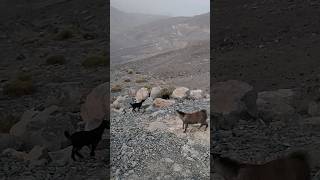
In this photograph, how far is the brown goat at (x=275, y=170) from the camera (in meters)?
4.84

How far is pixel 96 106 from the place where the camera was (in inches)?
336

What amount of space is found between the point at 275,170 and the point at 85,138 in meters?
2.89

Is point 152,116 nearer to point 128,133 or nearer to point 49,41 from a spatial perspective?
point 128,133

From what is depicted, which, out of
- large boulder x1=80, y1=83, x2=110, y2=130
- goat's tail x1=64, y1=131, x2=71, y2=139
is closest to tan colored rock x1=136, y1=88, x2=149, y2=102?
large boulder x1=80, y1=83, x2=110, y2=130

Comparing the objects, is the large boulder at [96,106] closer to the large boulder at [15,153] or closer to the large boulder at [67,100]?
the large boulder at [67,100]

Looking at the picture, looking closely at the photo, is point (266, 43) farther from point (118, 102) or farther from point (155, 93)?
point (118, 102)

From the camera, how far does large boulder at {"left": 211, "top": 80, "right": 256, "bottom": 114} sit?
813 centimetres

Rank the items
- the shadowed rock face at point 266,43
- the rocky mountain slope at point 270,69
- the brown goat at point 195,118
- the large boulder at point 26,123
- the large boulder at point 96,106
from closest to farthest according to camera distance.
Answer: the rocky mountain slope at point 270,69 < the large boulder at point 26,123 < the brown goat at point 195,118 < the large boulder at point 96,106 < the shadowed rock face at point 266,43

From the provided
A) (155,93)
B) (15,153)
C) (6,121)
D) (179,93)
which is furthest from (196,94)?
(15,153)

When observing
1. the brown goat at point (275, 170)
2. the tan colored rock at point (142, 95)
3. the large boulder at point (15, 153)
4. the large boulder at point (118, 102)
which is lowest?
the large boulder at point (15, 153)

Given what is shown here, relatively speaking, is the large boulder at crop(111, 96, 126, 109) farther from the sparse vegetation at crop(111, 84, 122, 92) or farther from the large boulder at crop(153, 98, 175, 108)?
the sparse vegetation at crop(111, 84, 122, 92)

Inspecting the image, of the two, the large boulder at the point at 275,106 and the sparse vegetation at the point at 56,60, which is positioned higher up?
Answer: the sparse vegetation at the point at 56,60

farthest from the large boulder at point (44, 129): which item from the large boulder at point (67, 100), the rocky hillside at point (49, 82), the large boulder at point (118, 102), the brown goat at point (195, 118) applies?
the large boulder at point (118, 102)

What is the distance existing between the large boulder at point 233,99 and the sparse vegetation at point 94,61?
628 cm
